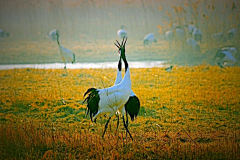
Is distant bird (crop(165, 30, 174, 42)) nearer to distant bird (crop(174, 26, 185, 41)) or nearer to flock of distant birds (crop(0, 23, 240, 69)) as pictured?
flock of distant birds (crop(0, 23, 240, 69))

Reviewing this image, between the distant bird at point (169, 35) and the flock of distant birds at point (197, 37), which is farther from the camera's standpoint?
the distant bird at point (169, 35)

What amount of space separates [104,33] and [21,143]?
856 cm

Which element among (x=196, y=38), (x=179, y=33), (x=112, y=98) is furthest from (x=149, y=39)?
(x=112, y=98)

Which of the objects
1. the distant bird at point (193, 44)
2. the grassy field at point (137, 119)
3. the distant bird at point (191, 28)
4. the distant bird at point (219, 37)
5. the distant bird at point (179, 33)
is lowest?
the grassy field at point (137, 119)

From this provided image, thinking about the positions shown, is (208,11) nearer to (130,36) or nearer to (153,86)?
(130,36)

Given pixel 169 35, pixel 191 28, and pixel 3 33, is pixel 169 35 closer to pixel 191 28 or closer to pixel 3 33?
pixel 191 28

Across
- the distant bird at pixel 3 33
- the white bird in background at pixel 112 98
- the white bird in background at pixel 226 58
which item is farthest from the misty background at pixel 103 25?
the white bird in background at pixel 112 98

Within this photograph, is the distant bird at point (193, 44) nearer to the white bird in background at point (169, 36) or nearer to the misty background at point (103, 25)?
the misty background at point (103, 25)

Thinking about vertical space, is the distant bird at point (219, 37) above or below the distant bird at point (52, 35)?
below

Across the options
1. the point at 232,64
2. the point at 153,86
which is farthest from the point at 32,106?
the point at 232,64

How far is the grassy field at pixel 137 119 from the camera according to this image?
313 cm

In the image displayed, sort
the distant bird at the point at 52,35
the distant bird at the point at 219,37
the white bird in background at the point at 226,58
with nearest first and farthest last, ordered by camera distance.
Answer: the white bird in background at the point at 226,58
the distant bird at the point at 219,37
the distant bird at the point at 52,35

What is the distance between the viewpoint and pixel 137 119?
424 cm

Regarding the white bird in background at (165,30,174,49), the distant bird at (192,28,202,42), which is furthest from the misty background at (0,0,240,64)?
the distant bird at (192,28,202,42)
